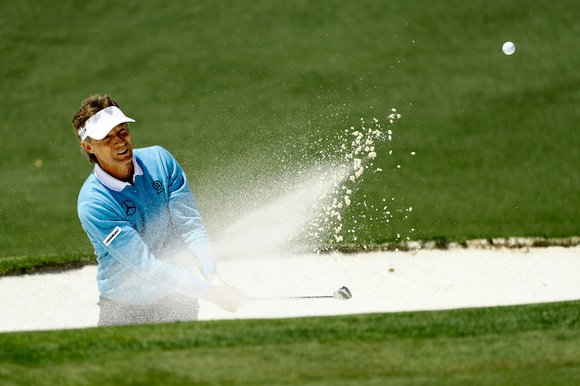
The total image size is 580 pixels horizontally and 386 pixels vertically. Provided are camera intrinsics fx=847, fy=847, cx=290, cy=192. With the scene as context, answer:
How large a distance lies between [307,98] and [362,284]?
10.0 ft

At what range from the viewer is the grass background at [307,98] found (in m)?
8.76

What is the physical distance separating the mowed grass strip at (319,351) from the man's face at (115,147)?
3.58 ft

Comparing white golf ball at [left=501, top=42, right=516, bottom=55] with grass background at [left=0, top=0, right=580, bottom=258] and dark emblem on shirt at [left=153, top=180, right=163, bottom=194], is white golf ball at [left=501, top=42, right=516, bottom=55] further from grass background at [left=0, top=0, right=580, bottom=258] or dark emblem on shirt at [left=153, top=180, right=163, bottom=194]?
dark emblem on shirt at [left=153, top=180, right=163, bottom=194]

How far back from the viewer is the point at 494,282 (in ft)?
25.3

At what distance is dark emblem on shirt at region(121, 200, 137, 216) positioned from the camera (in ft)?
17.9

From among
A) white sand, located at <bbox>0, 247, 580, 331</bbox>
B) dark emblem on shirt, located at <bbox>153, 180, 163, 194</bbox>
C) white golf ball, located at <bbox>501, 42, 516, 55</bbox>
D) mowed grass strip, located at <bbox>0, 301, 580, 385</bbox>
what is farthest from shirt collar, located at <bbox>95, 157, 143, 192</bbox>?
white golf ball, located at <bbox>501, 42, 516, 55</bbox>

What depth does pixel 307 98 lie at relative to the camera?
10.1 meters

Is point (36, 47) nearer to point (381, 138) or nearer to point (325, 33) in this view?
point (325, 33)

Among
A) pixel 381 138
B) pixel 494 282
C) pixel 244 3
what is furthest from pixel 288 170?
pixel 244 3

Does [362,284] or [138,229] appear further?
[362,284]

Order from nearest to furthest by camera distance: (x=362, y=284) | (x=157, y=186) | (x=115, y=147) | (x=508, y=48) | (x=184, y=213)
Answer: (x=115, y=147) → (x=157, y=186) → (x=184, y=213) → (x=362, y=284) → (x=508, y=48)

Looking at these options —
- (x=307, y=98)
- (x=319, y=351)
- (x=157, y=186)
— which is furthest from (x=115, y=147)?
(x=307, y=98)

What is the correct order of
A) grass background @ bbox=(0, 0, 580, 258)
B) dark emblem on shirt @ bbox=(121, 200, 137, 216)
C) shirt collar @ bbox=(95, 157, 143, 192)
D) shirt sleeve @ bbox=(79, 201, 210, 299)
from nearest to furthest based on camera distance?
shirt sleeve @ bbox=(79, 201, 210, 299)
shirt collar @ bbox=(95, 157, 143, 192)
dark emblem on shirt @ bbox=(121, 200, 137, 216)
grass background @ bbox=(0, 0, 580, 258)

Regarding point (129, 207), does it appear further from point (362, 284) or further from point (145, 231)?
point (362, 284)
